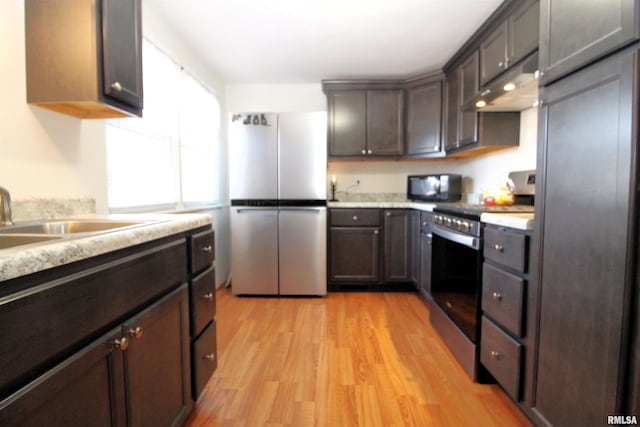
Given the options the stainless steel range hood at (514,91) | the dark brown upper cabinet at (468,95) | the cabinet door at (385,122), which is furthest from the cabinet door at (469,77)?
the cabinet door at (385,122)

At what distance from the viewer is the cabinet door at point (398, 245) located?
2980mm

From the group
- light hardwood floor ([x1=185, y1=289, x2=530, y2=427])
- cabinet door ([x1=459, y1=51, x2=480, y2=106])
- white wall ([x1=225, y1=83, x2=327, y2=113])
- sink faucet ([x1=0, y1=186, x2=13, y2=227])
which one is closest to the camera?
sink faucet ([x1=0, y1=186, x2=13, y2=227])

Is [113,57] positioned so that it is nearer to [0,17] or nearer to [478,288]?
[0,17]

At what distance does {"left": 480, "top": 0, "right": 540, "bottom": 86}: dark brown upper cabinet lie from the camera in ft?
5.39

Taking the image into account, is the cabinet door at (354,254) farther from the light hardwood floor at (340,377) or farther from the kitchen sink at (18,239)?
the kitchen sink at (18,239)

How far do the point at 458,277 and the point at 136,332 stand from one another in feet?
5.55

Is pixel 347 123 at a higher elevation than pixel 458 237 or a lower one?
higher

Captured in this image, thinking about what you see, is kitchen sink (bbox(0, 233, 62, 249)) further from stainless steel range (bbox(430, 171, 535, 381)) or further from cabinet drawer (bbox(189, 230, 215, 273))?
stainless steel range (bbox(430, 171, 535, 381))

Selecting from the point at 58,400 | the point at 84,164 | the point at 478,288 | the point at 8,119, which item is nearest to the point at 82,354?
the point at 58,400

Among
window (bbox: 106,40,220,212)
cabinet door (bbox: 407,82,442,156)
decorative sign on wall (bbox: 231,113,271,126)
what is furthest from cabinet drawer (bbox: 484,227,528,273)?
decorative sign on wall (bbox: 231,113,271,126)

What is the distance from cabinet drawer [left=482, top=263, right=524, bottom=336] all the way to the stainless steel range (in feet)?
0.23

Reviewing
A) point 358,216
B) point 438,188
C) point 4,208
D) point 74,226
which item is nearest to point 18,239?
point 4,208

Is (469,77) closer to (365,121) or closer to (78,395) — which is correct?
(365,121)

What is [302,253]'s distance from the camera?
2918mm
